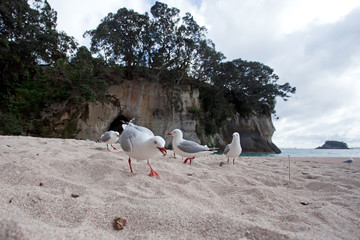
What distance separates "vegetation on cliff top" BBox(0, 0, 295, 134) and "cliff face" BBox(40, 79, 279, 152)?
3.12 ft

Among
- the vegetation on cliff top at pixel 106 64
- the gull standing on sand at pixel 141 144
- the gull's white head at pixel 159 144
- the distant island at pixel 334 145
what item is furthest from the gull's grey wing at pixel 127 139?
the distant island at pixel 334 145

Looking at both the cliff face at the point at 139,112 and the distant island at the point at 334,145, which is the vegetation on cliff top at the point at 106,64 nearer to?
the cliff face at the point at 139,112

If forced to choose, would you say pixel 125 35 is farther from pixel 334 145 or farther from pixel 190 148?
pixel 334 145

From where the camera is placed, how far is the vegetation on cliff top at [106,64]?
13.3 meters

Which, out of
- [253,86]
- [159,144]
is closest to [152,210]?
[159,144]

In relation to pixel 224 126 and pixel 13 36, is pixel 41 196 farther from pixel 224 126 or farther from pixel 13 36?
pixel 224 126

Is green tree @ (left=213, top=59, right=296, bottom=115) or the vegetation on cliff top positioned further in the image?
green tree @ (left=213, top=59, right=296, bottom=115)

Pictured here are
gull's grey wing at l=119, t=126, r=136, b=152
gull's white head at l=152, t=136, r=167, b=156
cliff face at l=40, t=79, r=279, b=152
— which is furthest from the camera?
cliff face at l=40, t=79, r=279, b=152

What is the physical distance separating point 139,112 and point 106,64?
16.4 ft

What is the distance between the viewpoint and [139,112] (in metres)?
18.0

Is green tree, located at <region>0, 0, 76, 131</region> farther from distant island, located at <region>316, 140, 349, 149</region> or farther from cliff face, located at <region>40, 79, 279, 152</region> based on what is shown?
distant island, located at <region>316, 140, 349, 149</region>

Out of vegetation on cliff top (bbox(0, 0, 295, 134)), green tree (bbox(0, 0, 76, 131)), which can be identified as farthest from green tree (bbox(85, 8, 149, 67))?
green tree (bbox(0, 0, 76, 131))

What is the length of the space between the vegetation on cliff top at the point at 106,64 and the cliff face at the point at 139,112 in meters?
0.95

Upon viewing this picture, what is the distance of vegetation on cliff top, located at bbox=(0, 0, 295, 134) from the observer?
13.3 m
